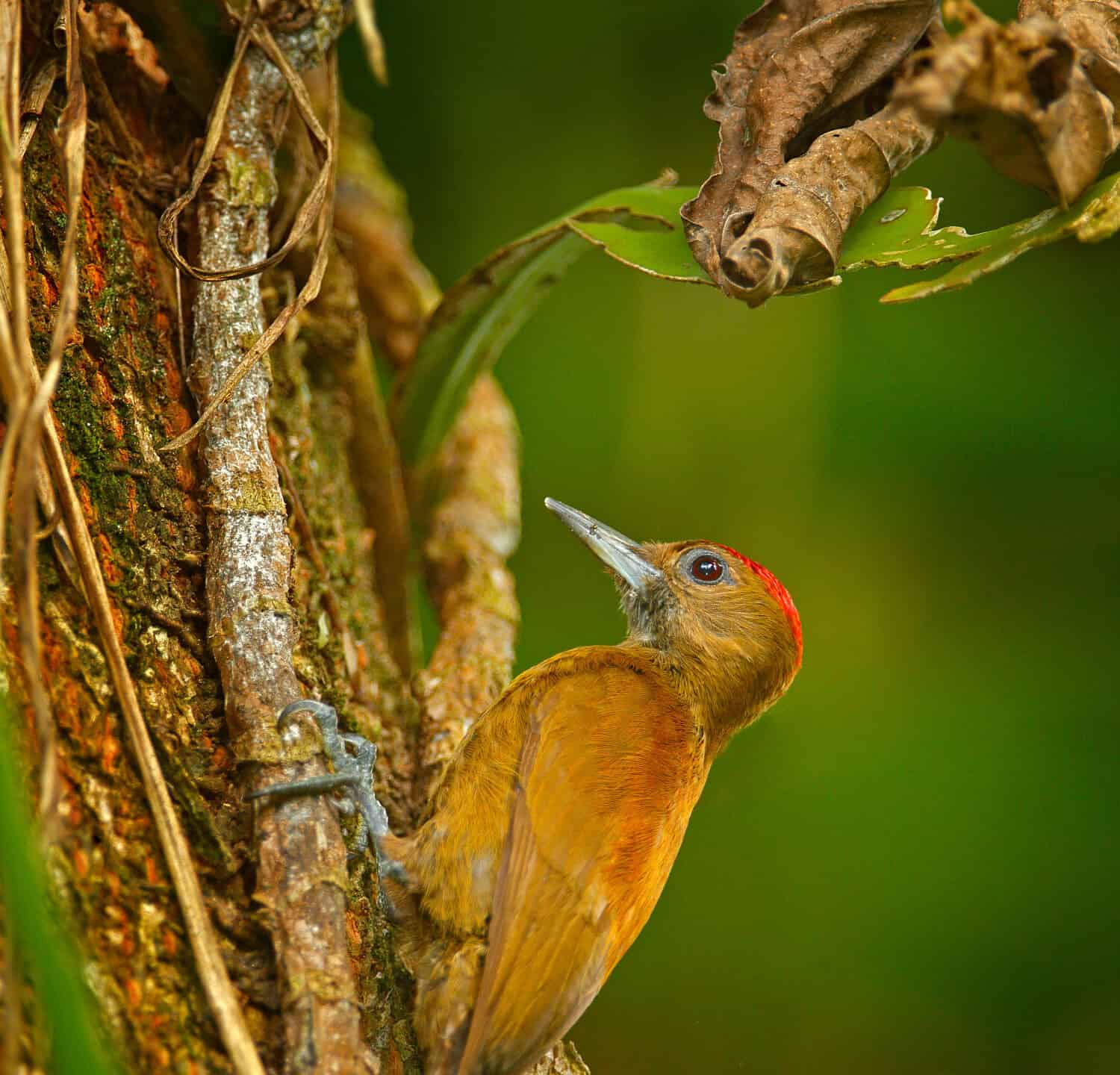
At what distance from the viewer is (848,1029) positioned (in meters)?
3.42

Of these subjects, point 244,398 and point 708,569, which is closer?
point 244,398

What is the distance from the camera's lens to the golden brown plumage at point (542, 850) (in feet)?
6.68

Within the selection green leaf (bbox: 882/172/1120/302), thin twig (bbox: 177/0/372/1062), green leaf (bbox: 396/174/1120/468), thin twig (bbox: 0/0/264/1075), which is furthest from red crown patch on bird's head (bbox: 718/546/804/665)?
thin twig (bbox: 0/0/264/1075)

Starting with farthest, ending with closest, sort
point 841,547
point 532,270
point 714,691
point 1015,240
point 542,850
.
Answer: point 841,547 < point 714,691 < point 532,270 < point 542,850 < point 1015,240

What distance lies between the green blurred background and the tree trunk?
1065 millimetres

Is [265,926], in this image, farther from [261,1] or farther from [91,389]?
[261,1]

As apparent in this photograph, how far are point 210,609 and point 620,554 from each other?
1492 mm

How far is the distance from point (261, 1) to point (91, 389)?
91 cm

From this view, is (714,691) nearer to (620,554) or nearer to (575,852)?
(620,554)

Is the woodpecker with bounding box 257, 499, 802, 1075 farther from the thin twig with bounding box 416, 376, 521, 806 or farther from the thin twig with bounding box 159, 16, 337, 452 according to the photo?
the thin twig with bounding box 159, 16, 337, 452

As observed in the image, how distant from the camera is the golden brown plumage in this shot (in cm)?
204

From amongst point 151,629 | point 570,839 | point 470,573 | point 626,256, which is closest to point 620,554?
point 470,573

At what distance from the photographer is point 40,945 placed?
1123 mm

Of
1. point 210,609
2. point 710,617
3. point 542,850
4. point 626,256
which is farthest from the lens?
point 710,617
